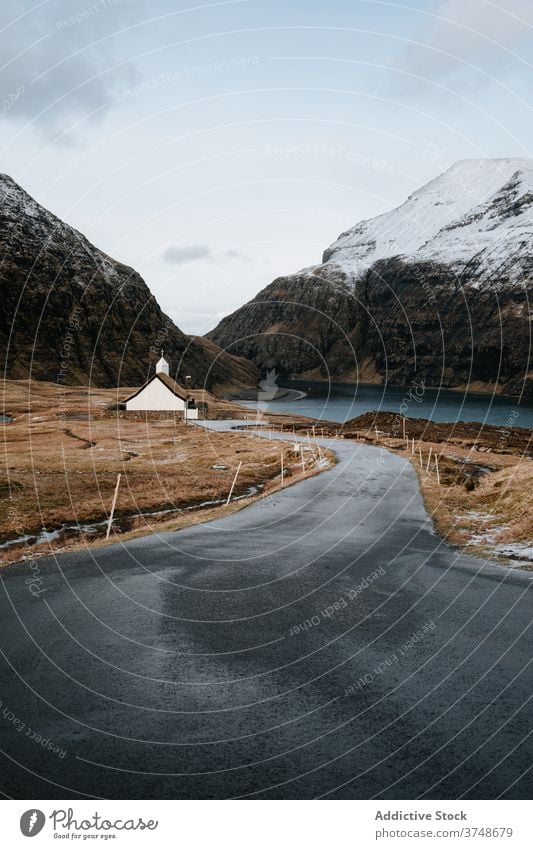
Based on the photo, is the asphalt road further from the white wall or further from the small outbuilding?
the white wall

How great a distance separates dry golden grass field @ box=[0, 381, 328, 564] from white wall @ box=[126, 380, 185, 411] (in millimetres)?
14724

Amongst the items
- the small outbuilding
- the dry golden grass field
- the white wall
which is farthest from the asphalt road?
the white wall

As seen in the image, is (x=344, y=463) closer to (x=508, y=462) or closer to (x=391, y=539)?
Result: (x=508, y=462)

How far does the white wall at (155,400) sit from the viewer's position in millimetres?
114625

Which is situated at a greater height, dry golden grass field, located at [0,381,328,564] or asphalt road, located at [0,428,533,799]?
asphalt road, located at [0,428,533,799]

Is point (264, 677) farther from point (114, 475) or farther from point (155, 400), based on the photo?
point (155, 400)

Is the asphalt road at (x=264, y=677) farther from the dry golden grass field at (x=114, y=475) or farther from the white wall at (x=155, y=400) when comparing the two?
the white wall at (x=155, y=400)

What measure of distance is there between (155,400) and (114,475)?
70.6 meters

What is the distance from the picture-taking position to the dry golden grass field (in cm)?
2872

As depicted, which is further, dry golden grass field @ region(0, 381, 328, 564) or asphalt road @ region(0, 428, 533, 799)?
dry golden grass field @ region(0, 381, 328, 564)

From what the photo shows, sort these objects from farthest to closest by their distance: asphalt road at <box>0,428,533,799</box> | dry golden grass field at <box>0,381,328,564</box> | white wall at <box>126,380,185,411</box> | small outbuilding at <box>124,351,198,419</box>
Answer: white wall at <box>126,380,185,411</box> → small outbuilding at <box>124,351,198,419</box> → dry golden grass field at <box>0,381,328,564</box> → asphalt road at <box>0,428,533,799</box>

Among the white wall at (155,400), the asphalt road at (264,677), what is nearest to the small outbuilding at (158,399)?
the white wall at (155,400)

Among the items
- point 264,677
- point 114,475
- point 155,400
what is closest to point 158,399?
point 155,400
